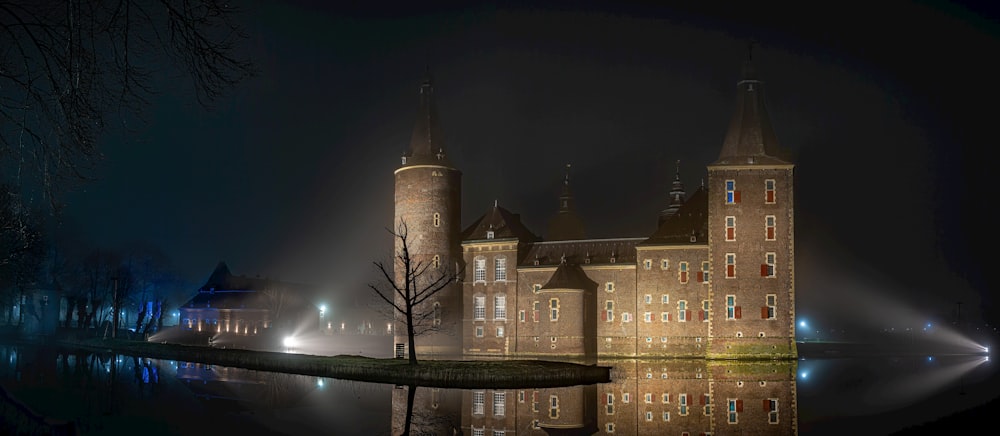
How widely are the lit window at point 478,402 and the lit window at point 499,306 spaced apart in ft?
103

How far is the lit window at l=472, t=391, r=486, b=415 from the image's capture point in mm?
22453

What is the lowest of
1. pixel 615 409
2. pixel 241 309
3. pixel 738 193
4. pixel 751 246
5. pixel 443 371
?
pixel 615 409

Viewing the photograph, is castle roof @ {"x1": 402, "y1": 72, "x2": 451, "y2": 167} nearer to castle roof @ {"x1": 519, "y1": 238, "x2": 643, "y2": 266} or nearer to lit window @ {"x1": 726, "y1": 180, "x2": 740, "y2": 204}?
castle roof @ {"x1": 519, "y1": 238, "x2": 643, "y2": 266}

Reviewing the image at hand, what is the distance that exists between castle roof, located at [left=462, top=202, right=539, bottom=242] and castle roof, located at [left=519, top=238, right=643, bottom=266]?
6.17ft

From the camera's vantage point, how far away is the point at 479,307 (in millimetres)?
59688

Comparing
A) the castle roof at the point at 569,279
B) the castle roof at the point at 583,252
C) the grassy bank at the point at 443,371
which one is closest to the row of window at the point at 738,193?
the castle roof at the point at 583,252

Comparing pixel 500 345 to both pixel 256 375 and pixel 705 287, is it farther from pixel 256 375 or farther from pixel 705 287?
pixel 256 375

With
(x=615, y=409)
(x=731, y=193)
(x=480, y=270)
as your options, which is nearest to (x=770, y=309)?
(x=731, y=193)

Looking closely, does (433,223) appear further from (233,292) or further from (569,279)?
(233,292)

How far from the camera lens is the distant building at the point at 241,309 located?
82.6 meters

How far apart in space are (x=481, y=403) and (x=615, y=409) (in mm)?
3739

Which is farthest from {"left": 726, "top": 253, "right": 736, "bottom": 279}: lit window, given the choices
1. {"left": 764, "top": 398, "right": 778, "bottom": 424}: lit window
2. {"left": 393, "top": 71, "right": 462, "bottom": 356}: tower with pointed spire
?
{"left": 764, "top": 398, "right": 778, "bottom": 424}: lit window

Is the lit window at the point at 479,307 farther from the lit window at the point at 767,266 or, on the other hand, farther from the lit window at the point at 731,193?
the lit window at the point at 767,266

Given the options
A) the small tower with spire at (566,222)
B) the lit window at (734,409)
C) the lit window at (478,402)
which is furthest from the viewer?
the small tower with spire at (566,222)
